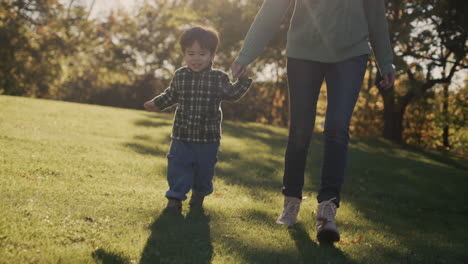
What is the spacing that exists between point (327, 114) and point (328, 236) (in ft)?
2.71

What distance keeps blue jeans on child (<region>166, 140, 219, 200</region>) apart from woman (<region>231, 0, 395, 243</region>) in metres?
0.66

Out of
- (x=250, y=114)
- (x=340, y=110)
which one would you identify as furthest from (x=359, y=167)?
(x=250, y=114)

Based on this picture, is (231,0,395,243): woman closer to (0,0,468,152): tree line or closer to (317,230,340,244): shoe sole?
(317,230,340,244): shoe sole

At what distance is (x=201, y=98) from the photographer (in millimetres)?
3549

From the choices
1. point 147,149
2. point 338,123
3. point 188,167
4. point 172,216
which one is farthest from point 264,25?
point 147,149

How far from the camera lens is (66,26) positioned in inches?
966

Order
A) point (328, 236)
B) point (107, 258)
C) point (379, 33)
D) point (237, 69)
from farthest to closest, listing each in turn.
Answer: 1. point (379, 33)
2. point (237, 69)
3. point (328, 236)
4. point (107, 258)

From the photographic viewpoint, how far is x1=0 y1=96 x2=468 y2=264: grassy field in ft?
8.38

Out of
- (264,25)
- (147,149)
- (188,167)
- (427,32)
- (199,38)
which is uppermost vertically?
(427,32)

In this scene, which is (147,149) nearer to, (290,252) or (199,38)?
(199,38)

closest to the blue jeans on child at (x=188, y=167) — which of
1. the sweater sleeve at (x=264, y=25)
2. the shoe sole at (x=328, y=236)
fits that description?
the sweater sleeve at (x=264, y=25)

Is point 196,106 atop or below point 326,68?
below

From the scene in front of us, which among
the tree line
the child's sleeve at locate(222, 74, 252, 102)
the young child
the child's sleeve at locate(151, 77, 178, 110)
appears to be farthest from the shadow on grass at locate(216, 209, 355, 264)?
the tree line

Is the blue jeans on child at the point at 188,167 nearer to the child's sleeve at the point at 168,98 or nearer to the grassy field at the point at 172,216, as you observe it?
the grassy field at the point at 172,216
